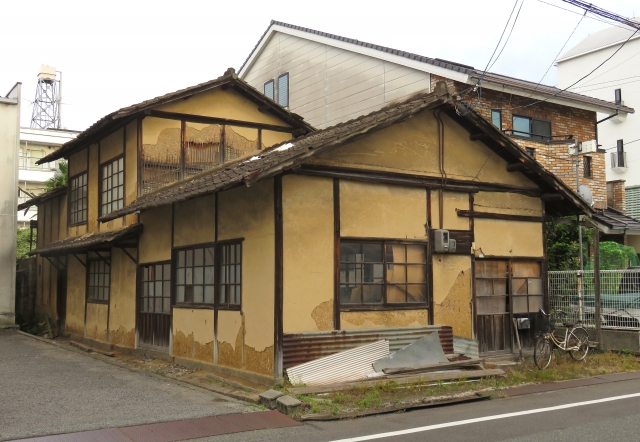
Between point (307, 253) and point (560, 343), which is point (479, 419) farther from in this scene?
point (560, 343)

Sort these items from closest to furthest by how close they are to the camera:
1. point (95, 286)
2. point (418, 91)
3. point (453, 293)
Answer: point (453, 293), point (95, 286), point (418, 91)

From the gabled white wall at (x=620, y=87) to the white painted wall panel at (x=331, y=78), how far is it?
19.8m

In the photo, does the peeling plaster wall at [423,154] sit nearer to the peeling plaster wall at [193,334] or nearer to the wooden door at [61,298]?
the peeling plaster wall at [193,334]

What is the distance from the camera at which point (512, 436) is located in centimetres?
722

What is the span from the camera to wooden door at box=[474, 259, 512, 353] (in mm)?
12828

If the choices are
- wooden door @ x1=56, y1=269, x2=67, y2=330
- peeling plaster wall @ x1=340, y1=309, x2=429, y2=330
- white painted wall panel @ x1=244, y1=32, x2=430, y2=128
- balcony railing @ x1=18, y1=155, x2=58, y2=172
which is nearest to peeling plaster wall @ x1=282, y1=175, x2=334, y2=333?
peeling plaster wall @ x1=340, y1=309, x2=429, y2=330

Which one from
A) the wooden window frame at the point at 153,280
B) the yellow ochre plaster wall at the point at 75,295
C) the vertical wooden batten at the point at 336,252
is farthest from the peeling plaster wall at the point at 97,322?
the vertical wooden batten at the point at 336,252

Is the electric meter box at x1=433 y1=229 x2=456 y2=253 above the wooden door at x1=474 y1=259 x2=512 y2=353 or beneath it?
above

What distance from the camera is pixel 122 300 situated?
16.4 metres

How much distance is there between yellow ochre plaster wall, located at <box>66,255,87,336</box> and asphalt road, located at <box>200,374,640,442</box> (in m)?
13.3

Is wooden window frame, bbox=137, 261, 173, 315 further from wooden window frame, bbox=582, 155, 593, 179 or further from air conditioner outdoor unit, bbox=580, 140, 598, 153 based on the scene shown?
wooden window frame, bbox=582, 155, 593, 179

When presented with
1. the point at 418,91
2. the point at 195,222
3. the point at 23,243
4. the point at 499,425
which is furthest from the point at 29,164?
the point at 499,425

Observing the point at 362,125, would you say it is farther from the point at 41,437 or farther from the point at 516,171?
the point at 41,437

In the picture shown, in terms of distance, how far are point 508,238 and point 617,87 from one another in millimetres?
27475
